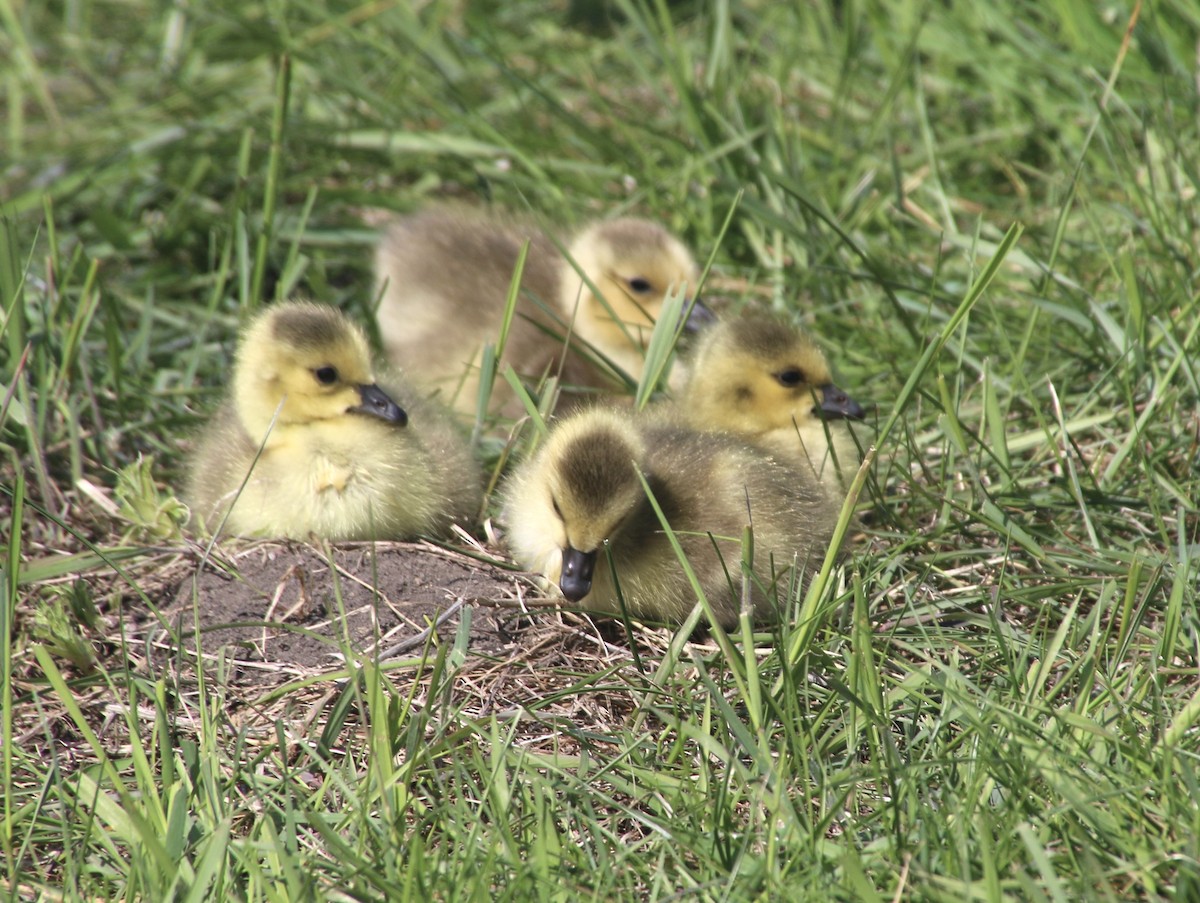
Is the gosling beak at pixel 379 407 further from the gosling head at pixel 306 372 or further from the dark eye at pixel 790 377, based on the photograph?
the dark eye at pixel 790 377

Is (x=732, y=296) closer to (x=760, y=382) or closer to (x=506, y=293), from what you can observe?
(x=506, y=293)

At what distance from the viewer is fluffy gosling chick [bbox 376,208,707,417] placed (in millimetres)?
3453

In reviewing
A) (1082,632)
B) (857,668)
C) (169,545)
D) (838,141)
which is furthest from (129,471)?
(838,141)

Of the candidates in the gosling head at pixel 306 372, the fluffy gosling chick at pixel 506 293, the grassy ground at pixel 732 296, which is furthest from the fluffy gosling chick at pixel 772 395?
the gosling head at pixel 306 372

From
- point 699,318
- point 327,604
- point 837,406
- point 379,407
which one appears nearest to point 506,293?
point 699,318

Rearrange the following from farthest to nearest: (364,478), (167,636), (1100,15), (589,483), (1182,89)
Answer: (1100,15) < (1182,89) < (364,478) < (167,636) < (589,483)

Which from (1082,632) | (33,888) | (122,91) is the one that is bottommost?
(122,91)

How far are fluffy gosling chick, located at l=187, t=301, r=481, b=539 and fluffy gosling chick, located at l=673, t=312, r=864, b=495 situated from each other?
0.58 m

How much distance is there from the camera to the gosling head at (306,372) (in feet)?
9.03

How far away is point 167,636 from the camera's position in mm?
2541

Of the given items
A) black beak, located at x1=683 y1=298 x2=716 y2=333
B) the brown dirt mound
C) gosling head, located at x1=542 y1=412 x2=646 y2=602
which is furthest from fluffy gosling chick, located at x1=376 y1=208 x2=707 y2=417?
gosling head, located at x1=542 y1=412 x2=646 y2=602

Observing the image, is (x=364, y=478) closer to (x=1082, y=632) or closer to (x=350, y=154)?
(x=1082, y=632)

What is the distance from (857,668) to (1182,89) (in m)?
2.44

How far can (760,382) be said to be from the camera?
2.91 meters
